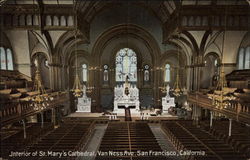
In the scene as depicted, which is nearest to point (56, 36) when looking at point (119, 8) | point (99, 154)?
point (119, 8)

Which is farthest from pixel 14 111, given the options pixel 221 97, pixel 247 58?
pixel 247 58

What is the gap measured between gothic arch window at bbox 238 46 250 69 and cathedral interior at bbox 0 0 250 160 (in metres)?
0.10

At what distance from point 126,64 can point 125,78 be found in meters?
7.58

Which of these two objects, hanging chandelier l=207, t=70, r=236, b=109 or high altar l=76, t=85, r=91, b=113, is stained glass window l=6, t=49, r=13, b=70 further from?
hanging chandelier l=207, t=70, r=236, b=109

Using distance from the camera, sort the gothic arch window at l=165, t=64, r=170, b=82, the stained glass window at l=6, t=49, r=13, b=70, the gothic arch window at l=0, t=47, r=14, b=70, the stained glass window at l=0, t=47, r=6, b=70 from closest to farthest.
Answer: the stained glass window at l=0, t=47, r=6, b=70 < the gothic arch window at l=0, t=47, r=14, b=70 < the stained glass window at l=6, t=49, r=13, b=70 < the gothic arch window at l=165, t=64, r=170, b=82

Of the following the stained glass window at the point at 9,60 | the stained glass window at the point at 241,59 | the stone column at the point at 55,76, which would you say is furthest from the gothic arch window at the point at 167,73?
the stained glass window at the point at 9,60

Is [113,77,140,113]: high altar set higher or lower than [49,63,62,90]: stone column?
lower

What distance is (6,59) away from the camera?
15773mm

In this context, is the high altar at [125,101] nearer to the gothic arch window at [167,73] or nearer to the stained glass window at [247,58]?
the gothic arch window at [167,73]

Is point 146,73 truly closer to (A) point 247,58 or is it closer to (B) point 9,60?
(A) point 247,58

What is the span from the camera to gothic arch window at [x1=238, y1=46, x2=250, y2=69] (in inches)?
655

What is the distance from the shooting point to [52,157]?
8086 mm

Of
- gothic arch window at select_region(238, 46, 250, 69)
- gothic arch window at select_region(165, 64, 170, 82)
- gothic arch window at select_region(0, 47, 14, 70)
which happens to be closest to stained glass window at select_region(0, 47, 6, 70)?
gothic arch window at select_region(0, 47, 14, 70)

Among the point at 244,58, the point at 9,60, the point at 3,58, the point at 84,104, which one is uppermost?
the point at 244,58
